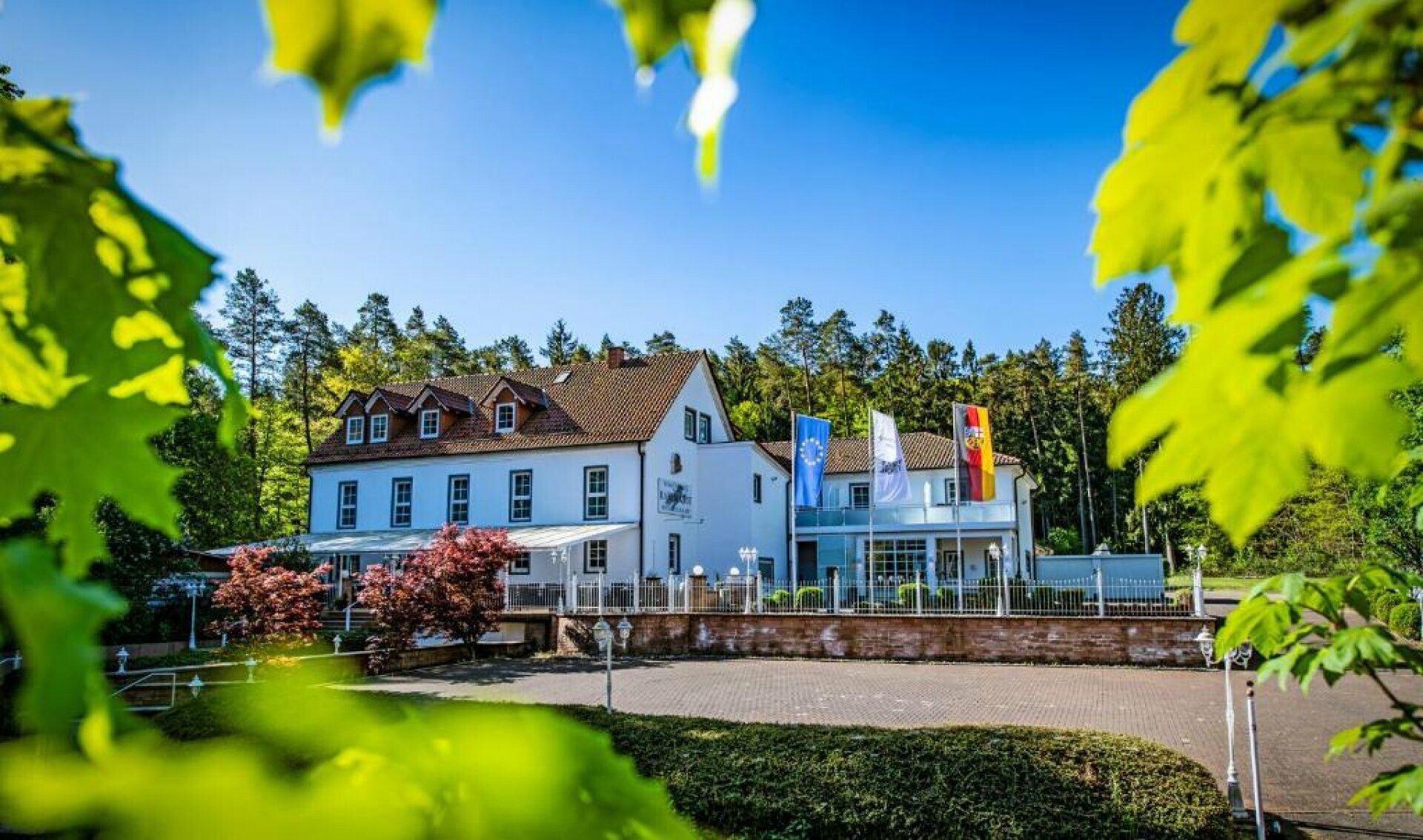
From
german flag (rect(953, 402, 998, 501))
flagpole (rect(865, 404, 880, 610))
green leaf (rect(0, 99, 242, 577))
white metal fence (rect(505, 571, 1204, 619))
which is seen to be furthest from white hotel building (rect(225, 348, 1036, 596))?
green leaf (rect(0, 99, 242, 577))

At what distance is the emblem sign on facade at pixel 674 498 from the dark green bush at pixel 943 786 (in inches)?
831

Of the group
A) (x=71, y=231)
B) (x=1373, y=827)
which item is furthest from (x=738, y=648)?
(x=71, y=231)

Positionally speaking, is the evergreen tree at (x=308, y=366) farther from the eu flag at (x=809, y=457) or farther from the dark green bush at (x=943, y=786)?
the dark green bush at (x=943, y=786)

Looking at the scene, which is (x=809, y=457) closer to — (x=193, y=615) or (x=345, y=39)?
(x=193, y=615)

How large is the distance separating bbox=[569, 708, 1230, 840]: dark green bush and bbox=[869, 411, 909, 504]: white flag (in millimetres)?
18854

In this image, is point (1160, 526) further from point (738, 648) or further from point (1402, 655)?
point (1402, 655)

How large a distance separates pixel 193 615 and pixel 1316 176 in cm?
2675

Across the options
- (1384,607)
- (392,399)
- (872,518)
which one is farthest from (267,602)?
(1384,607)

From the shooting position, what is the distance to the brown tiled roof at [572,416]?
102ft

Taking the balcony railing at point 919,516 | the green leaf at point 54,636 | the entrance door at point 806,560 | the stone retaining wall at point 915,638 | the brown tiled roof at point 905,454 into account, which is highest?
the brown tiled roof at point 905,454

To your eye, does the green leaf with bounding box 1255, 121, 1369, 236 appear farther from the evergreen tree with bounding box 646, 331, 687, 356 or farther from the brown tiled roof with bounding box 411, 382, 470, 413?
the evergreen tree with bounding box 646, 331, 687, 356

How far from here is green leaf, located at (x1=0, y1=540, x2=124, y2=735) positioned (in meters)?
0.44

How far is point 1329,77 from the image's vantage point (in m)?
0.82

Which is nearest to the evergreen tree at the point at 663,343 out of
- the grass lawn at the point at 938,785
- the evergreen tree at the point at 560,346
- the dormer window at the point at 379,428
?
the evergreen tree at the point at 560,346
